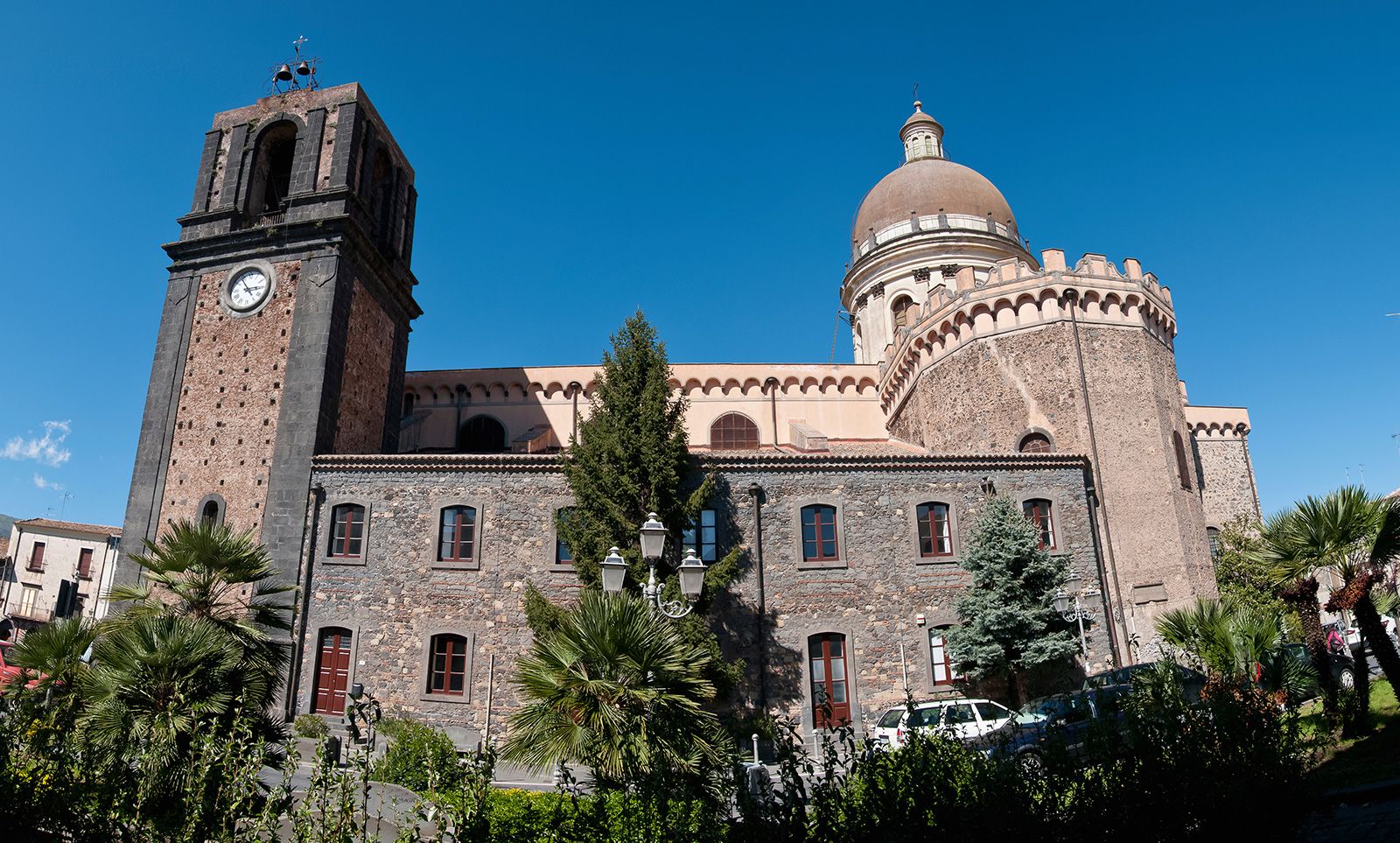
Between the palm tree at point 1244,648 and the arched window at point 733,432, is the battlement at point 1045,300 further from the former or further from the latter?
the palm tree at point 1244,648

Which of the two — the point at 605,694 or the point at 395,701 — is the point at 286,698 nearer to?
the point at 395,701

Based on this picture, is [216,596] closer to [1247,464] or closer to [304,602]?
[304,602]

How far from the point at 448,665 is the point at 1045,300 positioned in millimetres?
18253

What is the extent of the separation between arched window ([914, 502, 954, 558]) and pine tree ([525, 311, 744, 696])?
4.68m

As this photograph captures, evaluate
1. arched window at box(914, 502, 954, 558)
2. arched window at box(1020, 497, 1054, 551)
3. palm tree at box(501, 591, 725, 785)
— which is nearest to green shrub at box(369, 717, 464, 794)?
palm tree at box(501, 591, 725, 785)

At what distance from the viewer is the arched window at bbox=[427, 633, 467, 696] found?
19.2 metres

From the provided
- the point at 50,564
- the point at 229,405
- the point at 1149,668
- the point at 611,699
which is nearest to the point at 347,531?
the point at 229,405

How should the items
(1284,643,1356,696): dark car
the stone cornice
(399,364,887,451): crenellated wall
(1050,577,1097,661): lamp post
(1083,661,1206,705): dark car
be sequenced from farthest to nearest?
1. (399,364,887,451): crenellated wall
2. the stone cornice
3. (1050,577,1097,661): lamp post
4. (1284,643,1356,696): dark car
5. (1083,661,1206,705): dark car

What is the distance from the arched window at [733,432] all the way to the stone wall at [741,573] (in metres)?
9.51

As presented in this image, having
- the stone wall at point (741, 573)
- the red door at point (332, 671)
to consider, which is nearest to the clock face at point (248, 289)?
the stone wall at point (741, 573)

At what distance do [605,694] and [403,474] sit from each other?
12.7 meters

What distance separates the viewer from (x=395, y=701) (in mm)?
19109

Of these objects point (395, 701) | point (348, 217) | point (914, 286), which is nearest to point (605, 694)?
point (395, 701)

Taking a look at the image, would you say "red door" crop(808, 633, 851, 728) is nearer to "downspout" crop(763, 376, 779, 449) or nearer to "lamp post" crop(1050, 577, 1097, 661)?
"lamp post" crop(1050, 577, 1097, 661)
